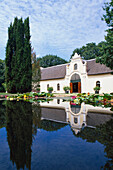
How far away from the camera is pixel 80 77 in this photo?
33656mm

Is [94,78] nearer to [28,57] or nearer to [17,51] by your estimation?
[28,57]

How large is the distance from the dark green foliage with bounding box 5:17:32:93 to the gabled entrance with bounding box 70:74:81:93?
37.5 feet

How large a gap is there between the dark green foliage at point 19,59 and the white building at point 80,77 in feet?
37.0

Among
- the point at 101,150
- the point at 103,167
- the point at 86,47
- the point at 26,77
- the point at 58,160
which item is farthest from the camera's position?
the point at 86,47

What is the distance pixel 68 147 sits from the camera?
2.62m

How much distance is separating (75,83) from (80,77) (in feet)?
10.6

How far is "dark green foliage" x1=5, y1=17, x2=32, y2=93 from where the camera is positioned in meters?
26.8

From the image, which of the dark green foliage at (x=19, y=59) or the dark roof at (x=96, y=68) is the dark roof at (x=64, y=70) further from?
the dark green foliage at (x=19, y=59)

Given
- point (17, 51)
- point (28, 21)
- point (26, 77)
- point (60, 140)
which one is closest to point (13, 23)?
point (28, 21)

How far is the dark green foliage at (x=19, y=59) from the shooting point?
26.8m

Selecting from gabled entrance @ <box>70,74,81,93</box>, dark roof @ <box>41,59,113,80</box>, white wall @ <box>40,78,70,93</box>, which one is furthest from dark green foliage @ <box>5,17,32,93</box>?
dark roof @ <box>41,59,113,80</box>

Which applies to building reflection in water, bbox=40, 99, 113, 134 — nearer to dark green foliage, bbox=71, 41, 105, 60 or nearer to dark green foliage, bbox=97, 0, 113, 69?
dark green foliage, bbox=97, 0, 113, 69

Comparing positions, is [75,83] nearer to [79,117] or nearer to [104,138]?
[79,117]

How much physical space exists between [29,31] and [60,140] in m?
28.0
